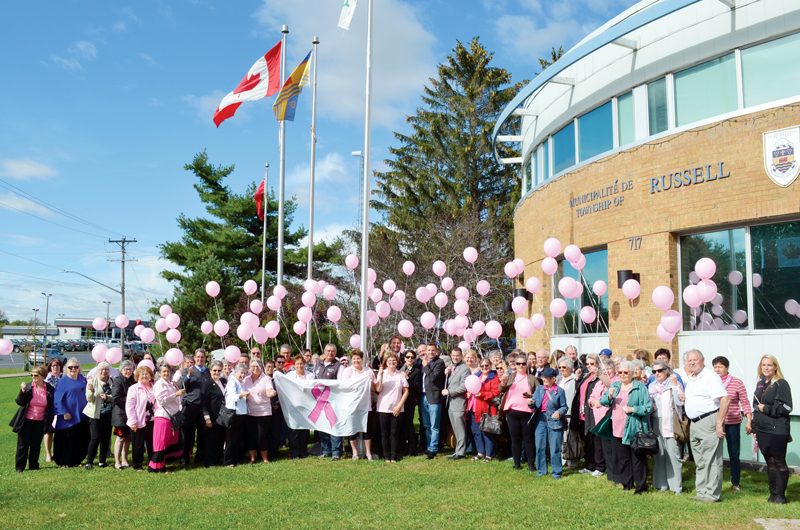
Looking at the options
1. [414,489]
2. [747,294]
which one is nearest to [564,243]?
[747,294]

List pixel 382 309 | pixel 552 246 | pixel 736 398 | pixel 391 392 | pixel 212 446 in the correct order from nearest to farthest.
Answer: pixel 736 398 < pixel 212 446 < pixel 391 392 < pixel 552 246 < pixel 382 309

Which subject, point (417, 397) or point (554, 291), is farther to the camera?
point (554, 291)

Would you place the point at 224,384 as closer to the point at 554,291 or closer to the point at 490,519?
the point at 490,519

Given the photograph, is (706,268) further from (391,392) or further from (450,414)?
(391,392)

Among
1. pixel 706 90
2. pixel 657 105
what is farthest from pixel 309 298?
pixel 706 90

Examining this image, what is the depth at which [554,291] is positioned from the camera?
14.9 meters

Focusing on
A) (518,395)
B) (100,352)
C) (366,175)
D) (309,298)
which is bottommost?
(518,395)

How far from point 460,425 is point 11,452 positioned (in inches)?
339

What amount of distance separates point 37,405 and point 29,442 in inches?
23.5

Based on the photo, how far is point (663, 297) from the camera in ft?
32.9

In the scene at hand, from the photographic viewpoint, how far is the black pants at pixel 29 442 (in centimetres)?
987

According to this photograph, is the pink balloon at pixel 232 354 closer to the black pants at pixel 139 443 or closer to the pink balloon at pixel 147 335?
the black pants at pixel 139 443

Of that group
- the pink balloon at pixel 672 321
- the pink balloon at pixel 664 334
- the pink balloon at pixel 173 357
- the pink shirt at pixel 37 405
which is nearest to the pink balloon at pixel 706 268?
the pink balloon at pixel 672 321

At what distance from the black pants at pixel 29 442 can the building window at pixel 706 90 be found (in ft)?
39.4
